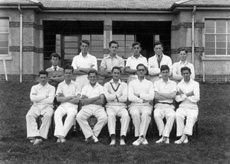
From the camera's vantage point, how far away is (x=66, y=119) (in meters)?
6.73

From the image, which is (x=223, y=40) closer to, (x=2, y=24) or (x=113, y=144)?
(x=2, y=24)

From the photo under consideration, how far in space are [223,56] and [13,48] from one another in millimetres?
10542

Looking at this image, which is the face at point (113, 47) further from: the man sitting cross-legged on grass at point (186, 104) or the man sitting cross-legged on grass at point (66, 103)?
the man sitting cross-legged on grass at point (186, 104)

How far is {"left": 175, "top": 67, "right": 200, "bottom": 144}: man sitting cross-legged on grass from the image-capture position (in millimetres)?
6621

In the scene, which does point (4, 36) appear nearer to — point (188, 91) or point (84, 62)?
point (84, 62)

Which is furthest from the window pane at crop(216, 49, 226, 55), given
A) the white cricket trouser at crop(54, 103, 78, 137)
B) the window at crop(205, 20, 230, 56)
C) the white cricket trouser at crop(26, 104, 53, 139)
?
the white cricket trouser at crop(26, 104, 53, 139)

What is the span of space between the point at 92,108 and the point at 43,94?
1.14 m

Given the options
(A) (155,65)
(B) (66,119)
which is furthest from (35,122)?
(A) (155,65)

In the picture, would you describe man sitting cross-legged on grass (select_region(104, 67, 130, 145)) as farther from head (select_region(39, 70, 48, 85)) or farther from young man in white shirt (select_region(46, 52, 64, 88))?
head (select_region(39, 70, 48, 85))

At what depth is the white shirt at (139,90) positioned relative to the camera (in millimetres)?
6937

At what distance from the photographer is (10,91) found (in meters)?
12.6

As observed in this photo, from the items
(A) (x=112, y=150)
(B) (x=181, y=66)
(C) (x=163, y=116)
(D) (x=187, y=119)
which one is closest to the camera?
(A) (x=112, y=150)

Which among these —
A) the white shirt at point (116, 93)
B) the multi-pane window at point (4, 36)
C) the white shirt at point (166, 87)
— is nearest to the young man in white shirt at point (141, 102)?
the white shirt at point (116, 93)

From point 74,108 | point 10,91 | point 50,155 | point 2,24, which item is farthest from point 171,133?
point 2,24
